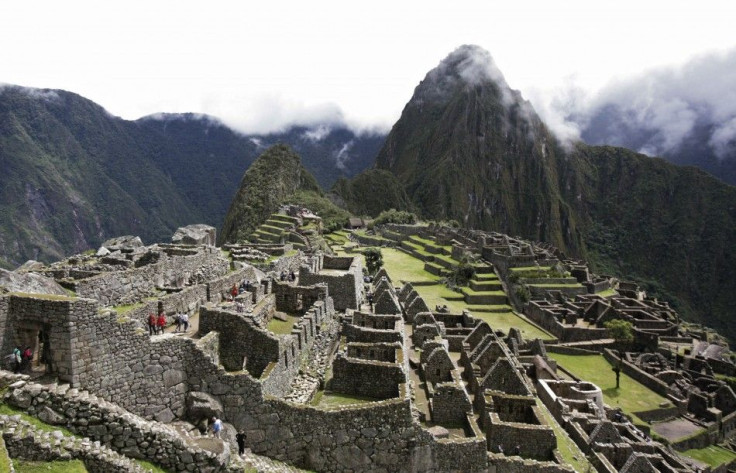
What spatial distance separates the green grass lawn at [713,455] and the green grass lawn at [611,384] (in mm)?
3772

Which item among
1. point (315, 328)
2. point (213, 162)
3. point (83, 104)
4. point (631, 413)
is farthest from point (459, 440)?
point (213, 162)

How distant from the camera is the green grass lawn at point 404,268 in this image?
7071cm

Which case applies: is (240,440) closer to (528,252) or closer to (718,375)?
(718,375)

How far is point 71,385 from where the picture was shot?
10.1 metres

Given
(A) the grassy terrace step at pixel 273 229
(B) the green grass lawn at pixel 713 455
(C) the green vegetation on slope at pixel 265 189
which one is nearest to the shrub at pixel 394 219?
(C) the green vegetation on slope at pixel 265 189

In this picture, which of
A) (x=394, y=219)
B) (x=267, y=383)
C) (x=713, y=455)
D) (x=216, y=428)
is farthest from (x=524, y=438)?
(x=394, y=219)

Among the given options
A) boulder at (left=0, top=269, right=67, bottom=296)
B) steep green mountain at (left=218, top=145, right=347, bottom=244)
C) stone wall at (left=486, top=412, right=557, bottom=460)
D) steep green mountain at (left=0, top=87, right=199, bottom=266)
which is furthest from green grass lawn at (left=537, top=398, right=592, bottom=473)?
steep green mountain at (left=218, top=145, right=347, bottom=244)

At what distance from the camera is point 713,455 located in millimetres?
36031

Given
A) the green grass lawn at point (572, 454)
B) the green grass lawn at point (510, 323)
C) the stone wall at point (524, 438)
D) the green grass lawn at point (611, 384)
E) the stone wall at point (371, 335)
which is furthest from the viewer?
the green grass lawn at point (510, 323)

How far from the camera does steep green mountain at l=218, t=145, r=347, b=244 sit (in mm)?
125188

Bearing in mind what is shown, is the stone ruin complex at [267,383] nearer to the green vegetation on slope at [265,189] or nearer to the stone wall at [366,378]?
the stone wall at [366,378]

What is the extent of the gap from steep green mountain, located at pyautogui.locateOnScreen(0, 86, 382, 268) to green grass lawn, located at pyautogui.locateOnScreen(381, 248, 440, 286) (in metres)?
42.0

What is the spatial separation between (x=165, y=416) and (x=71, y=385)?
7.60 feet

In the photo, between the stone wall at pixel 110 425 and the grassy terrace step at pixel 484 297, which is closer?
the stone wall at pixel 110 425
